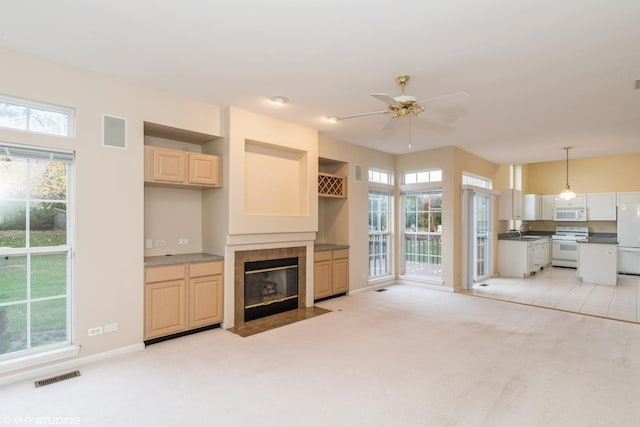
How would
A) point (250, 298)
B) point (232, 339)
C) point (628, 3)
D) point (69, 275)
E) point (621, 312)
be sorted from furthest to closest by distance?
point (621, 312) < point (250, 298) < point (232, 339) < point (69, 275) < point (628, 3)

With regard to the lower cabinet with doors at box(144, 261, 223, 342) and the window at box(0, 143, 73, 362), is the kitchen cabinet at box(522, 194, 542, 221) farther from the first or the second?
the window at box(0, 143, 73, 362)

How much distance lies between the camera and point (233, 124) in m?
4.38

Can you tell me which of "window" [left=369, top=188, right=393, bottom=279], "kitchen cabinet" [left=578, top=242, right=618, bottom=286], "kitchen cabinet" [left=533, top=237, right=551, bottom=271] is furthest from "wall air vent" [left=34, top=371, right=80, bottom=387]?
"kitchen cabinet" [left=533, top=237, right=551, bottom=271]

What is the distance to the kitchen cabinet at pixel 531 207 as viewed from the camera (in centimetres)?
962

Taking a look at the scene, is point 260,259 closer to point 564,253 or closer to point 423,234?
point 423,234

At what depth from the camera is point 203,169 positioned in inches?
169

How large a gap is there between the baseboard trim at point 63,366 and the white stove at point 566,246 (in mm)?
10645

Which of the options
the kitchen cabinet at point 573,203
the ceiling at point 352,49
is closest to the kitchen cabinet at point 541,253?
the kitchen cabinet at point 573,203

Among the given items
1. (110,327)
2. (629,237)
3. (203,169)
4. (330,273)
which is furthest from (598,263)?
(110,327)

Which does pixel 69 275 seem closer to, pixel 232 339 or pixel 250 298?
pixel 232 339

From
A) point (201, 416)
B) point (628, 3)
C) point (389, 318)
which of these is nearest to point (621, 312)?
point (389, 318)

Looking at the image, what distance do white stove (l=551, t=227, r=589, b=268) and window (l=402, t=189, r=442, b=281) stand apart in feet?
16.4

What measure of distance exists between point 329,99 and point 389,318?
10.5ft

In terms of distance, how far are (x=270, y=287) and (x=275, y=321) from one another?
0.58m
